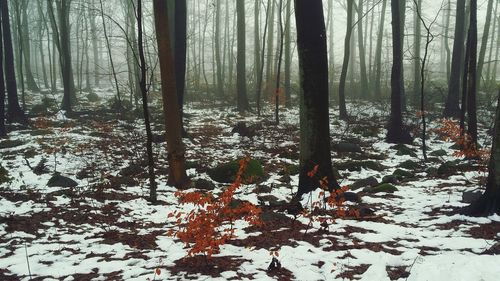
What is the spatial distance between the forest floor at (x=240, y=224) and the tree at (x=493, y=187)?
196 millimetres

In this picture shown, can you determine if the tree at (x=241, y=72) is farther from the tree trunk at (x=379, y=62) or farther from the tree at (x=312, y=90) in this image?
the tree at (x=312, y=90)

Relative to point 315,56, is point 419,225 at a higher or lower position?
lower

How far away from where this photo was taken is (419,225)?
5.86 m

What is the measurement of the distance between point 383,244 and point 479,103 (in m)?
18.9

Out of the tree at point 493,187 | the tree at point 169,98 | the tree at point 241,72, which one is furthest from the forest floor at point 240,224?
the tree at point 241,72

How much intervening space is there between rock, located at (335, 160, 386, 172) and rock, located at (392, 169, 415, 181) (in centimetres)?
78

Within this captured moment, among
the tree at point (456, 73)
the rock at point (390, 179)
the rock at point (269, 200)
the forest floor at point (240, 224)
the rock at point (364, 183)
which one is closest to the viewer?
the forest floor at point (240, 224)

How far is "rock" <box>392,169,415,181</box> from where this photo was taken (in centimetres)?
967

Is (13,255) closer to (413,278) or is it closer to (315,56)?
(413,278)

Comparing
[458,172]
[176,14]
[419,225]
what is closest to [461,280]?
[419,225]

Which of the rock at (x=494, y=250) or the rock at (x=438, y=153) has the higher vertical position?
the rock at (x=438, y=153)

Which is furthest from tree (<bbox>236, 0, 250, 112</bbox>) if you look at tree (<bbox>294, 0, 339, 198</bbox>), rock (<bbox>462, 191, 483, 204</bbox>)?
rock (<bbox>462, 191, 483, 204</bbox>)

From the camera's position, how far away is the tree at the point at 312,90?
6543 mm

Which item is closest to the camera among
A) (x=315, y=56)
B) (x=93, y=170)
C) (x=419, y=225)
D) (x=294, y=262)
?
(x=294, y=262)
